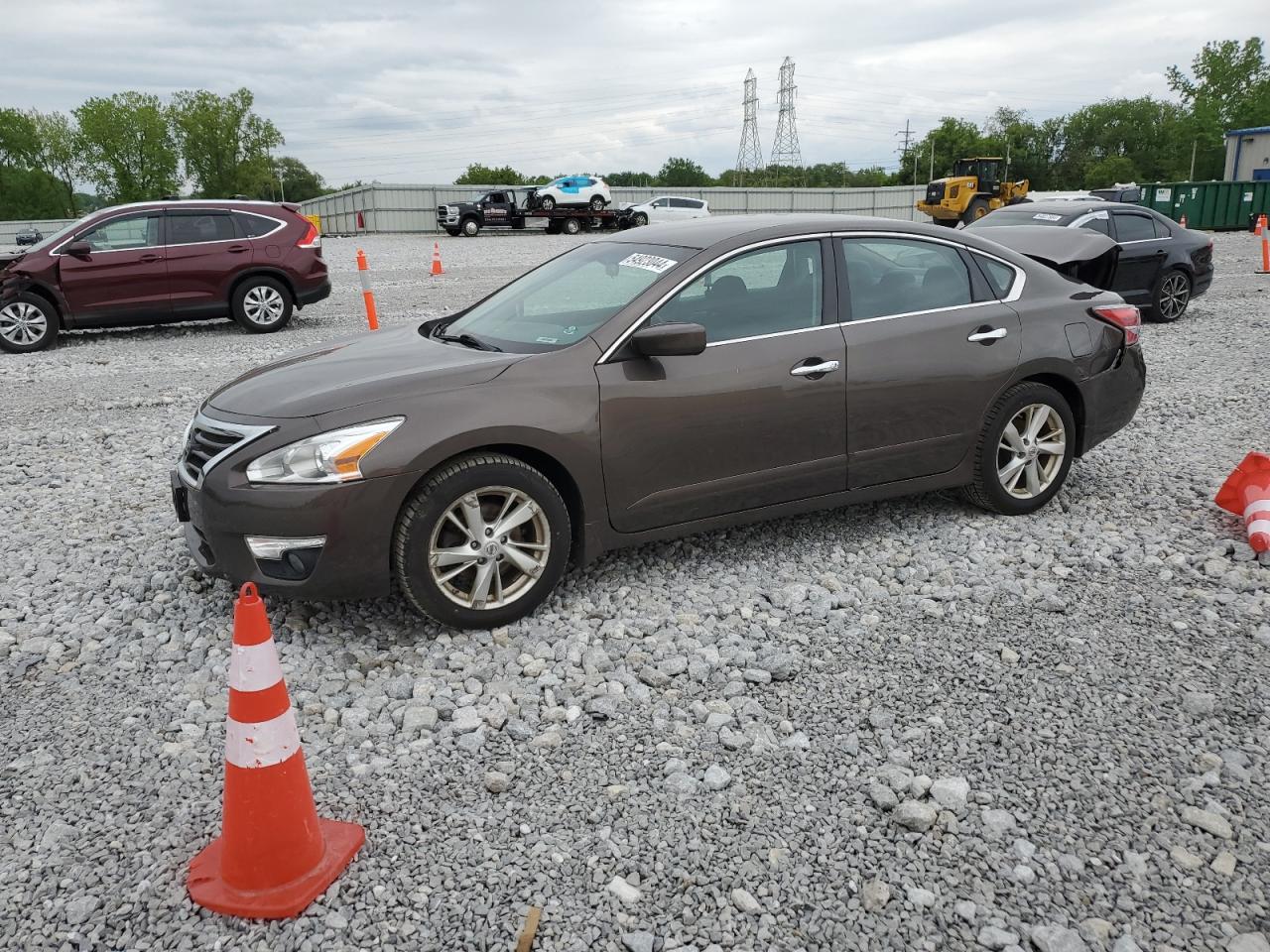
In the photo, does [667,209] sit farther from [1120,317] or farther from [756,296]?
[756,296]

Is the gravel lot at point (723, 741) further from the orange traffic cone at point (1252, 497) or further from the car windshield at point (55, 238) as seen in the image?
the car windshield at point (55, 238)

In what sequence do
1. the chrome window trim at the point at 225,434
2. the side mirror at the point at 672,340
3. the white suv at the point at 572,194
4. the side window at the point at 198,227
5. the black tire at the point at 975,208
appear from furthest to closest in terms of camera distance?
the white suv at the point at 572,194 → the black tire at the point at 975,208 → the side window at the point at 198,227 → the side mirror at the point at 672,340 → the chrome window trim at the point at 225,434

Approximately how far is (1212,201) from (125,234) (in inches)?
1481

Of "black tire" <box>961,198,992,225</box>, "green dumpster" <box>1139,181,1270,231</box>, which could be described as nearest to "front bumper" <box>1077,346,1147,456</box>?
"black tire" <box>961,198,992,225</box>

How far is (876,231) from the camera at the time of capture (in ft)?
16.6

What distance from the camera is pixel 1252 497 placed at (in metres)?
5.17

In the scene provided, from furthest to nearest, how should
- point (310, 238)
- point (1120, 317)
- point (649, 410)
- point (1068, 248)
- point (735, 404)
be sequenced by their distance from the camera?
point (310, 238) < point (1068, 248) < point (1120, 317) < point (735, 404) < point (649, 410)

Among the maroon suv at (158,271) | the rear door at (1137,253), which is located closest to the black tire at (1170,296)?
the rear door at (1137,253)

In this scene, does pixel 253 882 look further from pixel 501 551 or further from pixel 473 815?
pixel 501 551

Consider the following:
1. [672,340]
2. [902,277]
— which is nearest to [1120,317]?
[902,277]

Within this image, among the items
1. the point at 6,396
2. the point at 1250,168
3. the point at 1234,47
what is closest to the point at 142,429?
the point at 6,396

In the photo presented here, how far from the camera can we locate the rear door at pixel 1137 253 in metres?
13.1

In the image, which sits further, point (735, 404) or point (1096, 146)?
point (1096, 146)

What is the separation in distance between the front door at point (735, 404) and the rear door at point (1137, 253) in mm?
9997
